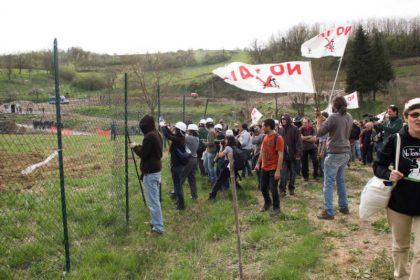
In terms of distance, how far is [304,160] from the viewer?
11.1m

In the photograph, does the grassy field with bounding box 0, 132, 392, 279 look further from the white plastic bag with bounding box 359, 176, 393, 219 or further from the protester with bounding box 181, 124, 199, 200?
the white plastic bag with bounding box 359, 176, 393, 219

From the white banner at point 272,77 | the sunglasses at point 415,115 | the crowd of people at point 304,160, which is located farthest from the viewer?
the white banner at point 272,77

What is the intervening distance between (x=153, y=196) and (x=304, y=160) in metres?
5.77

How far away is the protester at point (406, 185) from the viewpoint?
3574mm

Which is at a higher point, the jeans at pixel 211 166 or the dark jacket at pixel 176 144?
the dark jacket at pixel 176 144

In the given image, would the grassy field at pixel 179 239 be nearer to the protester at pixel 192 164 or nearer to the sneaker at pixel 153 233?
the sneaker at pixel 153 233

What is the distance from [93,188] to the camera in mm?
9633

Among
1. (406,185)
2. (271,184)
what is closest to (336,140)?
(271,184)

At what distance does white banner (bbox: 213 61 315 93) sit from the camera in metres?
7.79

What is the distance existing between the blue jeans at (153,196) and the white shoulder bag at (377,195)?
3548 millimetres

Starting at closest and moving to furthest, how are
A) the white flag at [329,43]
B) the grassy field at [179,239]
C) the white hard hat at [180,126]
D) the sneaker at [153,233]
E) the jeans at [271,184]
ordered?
the grassy field at [179,239], the sneaker at [153,233], the jeans at [271,184], the white hard hat at [180,126], the white flag at [329,43]

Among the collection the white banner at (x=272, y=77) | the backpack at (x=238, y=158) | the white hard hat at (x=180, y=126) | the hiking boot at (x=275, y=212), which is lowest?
the hiking boot at (x=275, y=212)

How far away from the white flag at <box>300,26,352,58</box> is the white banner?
7.42 feet

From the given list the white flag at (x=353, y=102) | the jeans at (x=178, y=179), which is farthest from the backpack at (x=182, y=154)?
the white flag at (x=353, y=102)
